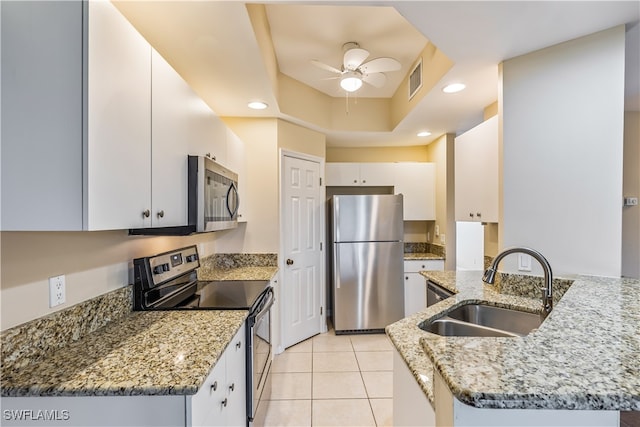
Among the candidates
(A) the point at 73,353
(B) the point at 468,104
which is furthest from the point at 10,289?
(B) the point at 468,104

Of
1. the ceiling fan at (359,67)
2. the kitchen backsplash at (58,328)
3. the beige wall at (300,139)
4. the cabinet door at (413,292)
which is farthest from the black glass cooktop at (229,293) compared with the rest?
the cabinet door at (413,292)

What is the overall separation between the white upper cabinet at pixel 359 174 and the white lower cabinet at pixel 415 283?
1.10 metres

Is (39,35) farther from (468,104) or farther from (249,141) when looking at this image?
(468,104)

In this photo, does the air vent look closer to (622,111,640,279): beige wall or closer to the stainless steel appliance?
the stainless steel appliance

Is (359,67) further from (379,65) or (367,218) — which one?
(367,218)

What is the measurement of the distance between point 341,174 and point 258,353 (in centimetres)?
261

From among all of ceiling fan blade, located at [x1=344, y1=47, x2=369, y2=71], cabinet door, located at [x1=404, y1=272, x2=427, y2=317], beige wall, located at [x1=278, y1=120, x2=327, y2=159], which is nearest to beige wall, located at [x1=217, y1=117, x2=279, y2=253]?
beige wall, located at [x1=278, y1=120, x2=327, y2=159]

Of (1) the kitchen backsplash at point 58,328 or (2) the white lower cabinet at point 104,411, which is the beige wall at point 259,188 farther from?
(2) the white lower cabinet at point 104,411

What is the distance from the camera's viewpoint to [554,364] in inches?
24.4

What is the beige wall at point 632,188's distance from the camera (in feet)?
9.98

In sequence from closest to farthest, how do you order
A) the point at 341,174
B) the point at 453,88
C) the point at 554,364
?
the point at 554,364 < the point at 453,88 < the point at 341,174

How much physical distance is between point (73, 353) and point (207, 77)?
1.83m

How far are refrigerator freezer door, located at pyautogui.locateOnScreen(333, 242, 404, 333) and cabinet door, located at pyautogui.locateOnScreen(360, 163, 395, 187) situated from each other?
2.94ft

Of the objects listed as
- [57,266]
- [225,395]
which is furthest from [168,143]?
[225,395]
